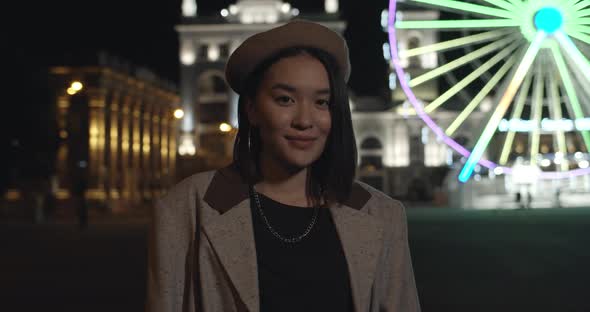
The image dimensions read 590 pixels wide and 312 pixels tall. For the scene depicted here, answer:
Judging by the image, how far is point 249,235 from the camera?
9.59 ft

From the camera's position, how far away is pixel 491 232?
24344 mm

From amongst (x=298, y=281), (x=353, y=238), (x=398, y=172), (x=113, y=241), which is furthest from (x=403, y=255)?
(x=398, y=172)

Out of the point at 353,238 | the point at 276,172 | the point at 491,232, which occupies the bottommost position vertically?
the point at 491,232

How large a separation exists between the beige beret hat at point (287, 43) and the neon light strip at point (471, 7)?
2704cm

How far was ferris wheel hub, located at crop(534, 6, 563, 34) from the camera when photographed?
93.2 ft

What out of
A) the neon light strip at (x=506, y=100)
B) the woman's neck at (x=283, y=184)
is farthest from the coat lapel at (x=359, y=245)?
the neon light strip at (x=506, y=100)

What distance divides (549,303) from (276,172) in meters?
7.85

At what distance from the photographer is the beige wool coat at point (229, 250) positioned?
2.86 metres

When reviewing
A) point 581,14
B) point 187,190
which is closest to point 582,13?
point 581,14

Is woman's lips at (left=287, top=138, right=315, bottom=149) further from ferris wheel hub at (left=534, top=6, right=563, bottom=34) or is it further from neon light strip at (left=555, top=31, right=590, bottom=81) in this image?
neon light strip at (left=555, top=31, right=590, bottom=81)

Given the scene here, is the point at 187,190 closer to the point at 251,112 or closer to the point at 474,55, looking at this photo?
the point at 251,112

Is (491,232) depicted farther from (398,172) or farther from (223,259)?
(398,172)

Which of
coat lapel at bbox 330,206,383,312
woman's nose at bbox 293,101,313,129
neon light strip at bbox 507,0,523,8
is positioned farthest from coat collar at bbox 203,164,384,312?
neon light strip at bbox 507,0,523,8

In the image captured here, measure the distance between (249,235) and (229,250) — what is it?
0.10 metres
